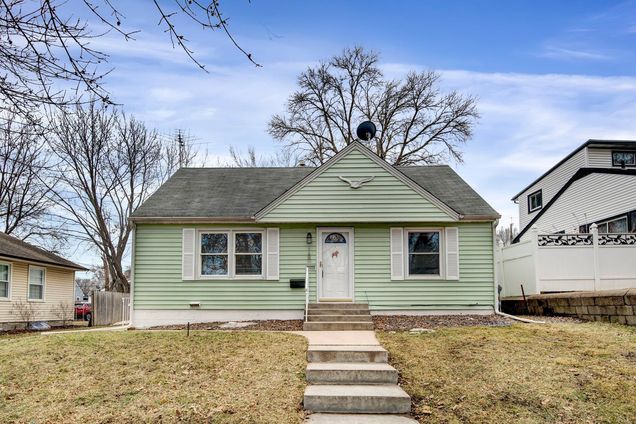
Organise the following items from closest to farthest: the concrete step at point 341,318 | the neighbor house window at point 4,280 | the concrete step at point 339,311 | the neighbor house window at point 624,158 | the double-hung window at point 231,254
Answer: the concrete step at point 341,318 → the concrete step at point 339,311 → the double-hung window at point 231,254 → the neighbor house window at point 4,280 → the neighbor house window at point 624,158

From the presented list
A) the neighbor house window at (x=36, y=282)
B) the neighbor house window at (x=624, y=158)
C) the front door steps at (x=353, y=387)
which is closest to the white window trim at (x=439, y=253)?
the front door steps at (x=353, y=387)

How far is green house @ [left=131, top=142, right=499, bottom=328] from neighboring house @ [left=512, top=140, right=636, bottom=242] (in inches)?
291

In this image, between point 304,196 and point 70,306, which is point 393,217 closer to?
point 304,196

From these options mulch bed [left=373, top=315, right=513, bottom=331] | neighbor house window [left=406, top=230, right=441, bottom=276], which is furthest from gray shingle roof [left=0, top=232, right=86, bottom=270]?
neighbor house window [left=406, top=230, right=441, bottom=276]

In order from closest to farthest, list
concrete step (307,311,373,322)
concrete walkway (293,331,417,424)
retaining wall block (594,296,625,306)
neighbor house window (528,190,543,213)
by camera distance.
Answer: concrete walkway (293,331,417,424) → retaining wall block (594,296,625,306) → concrete step (307,311,373,322) → neighbor house window (528,190,543,213)

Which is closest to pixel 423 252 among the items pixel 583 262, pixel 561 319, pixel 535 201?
pixel 561 319

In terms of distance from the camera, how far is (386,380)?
743 centimetres

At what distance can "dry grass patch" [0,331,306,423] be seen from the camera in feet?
20.8

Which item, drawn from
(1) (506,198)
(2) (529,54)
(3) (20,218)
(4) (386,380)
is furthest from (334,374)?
(1) (506,198)

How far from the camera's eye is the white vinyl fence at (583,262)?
14.2 meters

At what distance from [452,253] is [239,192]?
20.5 feet

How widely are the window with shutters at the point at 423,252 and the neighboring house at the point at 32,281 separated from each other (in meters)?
13.5

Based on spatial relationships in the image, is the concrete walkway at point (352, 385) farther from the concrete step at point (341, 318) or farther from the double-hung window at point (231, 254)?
the double-hung window at point (231, 254)

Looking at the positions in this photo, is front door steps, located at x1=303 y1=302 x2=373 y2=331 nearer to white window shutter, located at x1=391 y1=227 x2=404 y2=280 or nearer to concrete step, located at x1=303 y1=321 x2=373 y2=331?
concrete step, located at x1=303 y1=321 x2=373 y2=331
